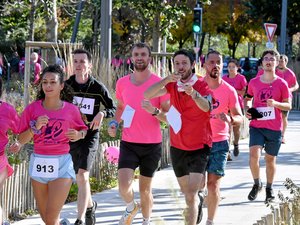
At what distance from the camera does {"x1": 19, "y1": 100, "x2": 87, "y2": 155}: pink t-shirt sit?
7.36m

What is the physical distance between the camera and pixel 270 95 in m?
10.6

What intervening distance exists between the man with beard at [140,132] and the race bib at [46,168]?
1.22 m

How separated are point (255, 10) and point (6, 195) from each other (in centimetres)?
3572

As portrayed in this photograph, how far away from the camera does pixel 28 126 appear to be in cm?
733

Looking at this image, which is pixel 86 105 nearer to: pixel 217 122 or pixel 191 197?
pixel 217 122

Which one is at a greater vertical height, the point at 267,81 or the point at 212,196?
the point at 267,81

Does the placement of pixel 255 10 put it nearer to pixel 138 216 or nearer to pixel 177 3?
pixel 177 3

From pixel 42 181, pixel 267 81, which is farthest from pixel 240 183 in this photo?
pixel 42 181

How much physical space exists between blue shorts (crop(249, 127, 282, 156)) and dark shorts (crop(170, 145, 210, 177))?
112 inches

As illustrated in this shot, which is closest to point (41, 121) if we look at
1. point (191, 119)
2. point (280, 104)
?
point (191, 119)

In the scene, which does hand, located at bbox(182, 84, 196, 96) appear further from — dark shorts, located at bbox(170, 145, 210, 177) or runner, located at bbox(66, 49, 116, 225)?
runner, located at bbox(66, 49, 116, 225)

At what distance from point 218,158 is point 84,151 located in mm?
1335

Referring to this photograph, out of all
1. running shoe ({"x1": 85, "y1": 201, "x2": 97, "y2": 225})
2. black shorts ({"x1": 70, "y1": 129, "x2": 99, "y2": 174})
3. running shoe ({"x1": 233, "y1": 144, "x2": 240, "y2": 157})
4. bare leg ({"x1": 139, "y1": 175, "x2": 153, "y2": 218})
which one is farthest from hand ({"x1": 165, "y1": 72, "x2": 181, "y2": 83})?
running shoe ({"x1": 233, "y1": 144, "x2": 240, "y2": 157})

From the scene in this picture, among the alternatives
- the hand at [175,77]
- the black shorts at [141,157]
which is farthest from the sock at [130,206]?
the hand at [175,77]
